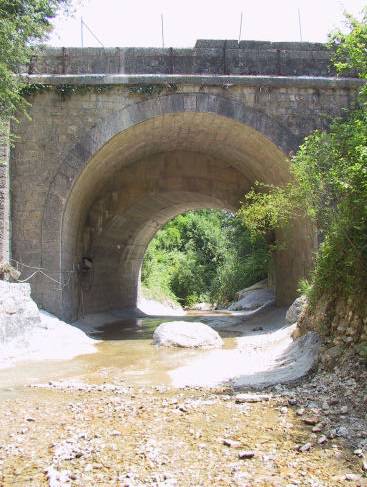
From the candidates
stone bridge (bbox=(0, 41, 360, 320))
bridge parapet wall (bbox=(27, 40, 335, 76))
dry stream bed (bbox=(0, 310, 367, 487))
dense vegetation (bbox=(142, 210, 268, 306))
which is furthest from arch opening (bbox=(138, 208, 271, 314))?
dry stream bed (bbox=(0, 310, 367, 487))

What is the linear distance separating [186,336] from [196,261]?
2339cm

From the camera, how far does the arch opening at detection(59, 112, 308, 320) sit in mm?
11797

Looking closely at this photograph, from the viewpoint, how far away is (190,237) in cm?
3450

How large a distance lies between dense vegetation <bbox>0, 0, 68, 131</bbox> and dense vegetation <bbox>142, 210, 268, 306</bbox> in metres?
14.3

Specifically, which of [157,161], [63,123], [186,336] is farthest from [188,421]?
[157,161]

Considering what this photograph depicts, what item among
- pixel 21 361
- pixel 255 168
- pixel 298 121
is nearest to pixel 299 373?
pixel 21 361

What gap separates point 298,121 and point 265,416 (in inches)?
318

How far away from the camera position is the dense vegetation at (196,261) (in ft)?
83.8

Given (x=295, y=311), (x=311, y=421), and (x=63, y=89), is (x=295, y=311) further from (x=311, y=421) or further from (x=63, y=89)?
(x=63, y=89)

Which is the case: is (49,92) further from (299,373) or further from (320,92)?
(299,373)

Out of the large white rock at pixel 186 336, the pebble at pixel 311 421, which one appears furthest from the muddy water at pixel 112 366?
the pebble at pixel 311 421

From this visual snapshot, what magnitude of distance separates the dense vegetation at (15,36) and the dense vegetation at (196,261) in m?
14.3

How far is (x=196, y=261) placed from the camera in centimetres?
3294

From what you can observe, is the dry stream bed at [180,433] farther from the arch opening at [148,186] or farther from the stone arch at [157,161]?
the arch opening at [148,186]
